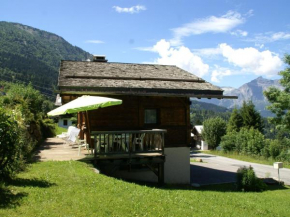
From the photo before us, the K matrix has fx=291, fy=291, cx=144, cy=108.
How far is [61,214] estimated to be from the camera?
602 centimetres

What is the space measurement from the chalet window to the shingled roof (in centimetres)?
121

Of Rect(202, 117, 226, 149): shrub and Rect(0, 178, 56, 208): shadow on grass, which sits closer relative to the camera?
Rect(0, 178, 56, 208): shadow on grass

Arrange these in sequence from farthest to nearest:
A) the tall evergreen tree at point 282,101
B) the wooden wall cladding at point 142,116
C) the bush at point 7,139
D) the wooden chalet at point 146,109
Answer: the tall evergreen tree at point 282,101 → the wooden wall cladding at point 142,116 → the wooden chalet at point 146,109 → the bush at point 7,139

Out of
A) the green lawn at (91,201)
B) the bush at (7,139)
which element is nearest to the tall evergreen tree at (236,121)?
the green lawn at (91,201)

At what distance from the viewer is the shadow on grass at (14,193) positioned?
627cm

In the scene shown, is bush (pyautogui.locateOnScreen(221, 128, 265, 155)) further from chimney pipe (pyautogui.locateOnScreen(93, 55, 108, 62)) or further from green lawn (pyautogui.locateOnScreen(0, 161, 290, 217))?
green lawn (pyautogui.locateOnScreen(0, 161, 290, 217))

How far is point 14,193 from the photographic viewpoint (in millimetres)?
6895

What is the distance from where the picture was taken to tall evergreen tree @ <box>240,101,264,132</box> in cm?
5469

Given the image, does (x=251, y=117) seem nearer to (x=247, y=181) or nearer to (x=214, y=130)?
(x=214, y=130)

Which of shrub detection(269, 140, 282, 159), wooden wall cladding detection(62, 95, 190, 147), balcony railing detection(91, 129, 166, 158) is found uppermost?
wooden wall cladding detection(62, 95, 190, 147)

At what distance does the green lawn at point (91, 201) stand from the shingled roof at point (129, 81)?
509cm

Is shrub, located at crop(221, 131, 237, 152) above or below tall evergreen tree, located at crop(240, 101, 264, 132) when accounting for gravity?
below

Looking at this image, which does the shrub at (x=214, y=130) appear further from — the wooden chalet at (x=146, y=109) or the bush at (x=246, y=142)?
the wooden chalet at (x=146, y=109)

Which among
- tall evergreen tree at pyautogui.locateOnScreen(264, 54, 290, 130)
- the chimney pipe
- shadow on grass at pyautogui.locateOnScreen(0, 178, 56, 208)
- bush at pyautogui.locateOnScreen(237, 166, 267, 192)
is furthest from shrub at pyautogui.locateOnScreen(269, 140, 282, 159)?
shadow on grass at pyautogui.locateOnScreen(0, 178, 56, 208)
